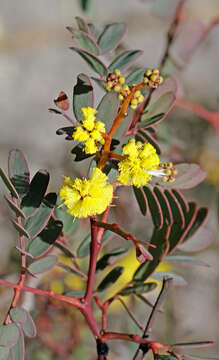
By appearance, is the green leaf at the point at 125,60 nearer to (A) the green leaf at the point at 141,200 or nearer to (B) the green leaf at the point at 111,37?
(B) the green leaf at the point at 111,37

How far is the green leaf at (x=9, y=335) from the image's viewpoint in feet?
1.97

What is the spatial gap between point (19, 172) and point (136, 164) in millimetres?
154

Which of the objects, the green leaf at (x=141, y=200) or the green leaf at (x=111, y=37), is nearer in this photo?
the green leaf at (x=141, y=200)

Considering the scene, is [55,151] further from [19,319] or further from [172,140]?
[19,319]

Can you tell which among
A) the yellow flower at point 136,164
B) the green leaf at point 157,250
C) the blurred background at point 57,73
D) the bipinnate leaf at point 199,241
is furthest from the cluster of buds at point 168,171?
the blurred background at point 57,73

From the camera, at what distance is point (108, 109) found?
0.60 meters

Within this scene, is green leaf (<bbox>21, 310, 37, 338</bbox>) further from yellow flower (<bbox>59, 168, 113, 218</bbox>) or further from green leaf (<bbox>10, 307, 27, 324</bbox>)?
yellow flower (<bbox>59, 168, 113, 218</bbox>)

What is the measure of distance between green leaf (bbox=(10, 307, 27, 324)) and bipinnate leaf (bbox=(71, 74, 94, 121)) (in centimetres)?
25

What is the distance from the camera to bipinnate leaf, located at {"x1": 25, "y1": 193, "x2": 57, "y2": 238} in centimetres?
60

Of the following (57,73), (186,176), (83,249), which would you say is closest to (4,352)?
(83,249)

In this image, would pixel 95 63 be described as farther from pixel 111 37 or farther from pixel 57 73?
pixel 57 73

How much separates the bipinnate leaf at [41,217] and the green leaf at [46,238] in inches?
1.1

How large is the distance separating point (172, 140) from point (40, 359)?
0.62 metres

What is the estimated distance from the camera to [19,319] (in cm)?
62
